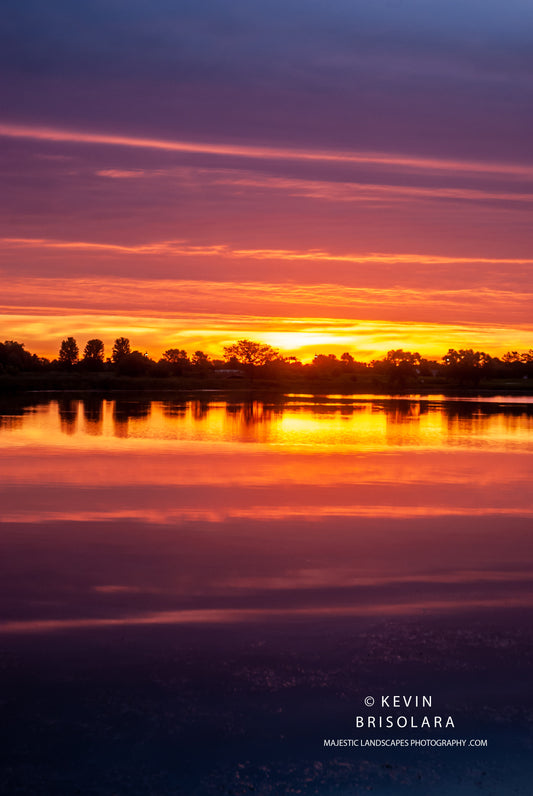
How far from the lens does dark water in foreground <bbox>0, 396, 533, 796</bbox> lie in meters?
6.43

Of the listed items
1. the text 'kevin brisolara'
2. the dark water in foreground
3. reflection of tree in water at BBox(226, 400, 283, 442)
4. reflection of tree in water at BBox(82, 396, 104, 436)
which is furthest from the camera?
reflection of tree in water at BBox(82, 396, 104, 436)

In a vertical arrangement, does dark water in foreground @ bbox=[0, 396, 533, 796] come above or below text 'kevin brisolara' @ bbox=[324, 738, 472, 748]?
above

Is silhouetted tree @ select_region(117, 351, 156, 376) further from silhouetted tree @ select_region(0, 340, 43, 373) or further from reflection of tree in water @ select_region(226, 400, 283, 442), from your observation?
reflection of tree in water @ select_region(226, 400, 283, 442)

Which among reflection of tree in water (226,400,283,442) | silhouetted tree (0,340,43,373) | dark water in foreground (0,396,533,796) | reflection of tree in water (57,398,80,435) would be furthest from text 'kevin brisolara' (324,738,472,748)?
silhouetted tree (0,340,43,373)

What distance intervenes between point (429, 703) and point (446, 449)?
21.4 m

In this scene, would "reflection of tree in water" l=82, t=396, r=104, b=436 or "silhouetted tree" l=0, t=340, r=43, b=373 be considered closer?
"reflection of tree in water" l=82, t=396, r=104, b=436

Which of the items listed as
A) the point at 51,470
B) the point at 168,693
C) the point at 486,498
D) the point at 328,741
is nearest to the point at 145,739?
the point at 168,693

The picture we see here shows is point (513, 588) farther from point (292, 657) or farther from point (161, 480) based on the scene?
point (161, 480)

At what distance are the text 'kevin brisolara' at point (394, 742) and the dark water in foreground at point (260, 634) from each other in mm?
54

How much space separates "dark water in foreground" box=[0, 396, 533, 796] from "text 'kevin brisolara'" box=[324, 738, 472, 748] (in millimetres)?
54

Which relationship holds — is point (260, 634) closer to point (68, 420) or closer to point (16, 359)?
point (68, 420)

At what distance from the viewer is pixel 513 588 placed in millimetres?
10789

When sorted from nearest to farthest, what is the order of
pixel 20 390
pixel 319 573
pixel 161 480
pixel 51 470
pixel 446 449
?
pixel 319 573 < pixel 161 480 < pixel 51 470 < pixel 446 449 < pixel 20 390

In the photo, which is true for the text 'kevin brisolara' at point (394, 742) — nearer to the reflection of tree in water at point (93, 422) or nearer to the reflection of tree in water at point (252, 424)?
the reflection of tree in water at point (252, 424)
